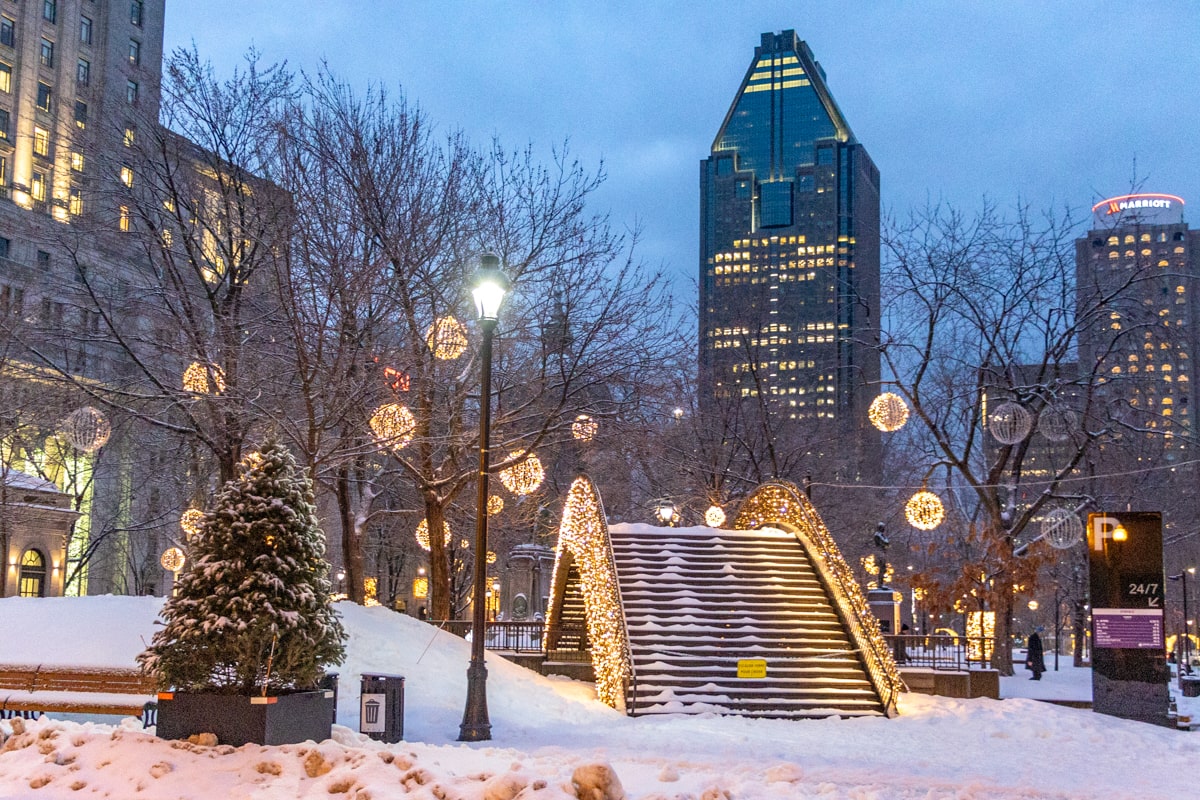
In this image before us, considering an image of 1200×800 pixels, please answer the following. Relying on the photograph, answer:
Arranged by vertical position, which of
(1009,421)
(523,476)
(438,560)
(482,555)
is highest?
(1009,421)

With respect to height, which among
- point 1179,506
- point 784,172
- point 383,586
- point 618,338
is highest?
point 784,172

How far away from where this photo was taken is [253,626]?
10945 mm

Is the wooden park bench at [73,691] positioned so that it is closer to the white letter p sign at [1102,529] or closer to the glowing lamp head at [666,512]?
the white letter p sign at [1102,529]

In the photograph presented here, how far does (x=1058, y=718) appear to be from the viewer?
19156mm

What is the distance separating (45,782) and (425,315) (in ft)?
51.3

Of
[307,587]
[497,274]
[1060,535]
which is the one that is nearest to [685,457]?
[1060,535]

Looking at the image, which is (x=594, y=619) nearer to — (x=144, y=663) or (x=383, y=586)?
(x=144, y=663)

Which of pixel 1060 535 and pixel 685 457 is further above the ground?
pixel 685 457

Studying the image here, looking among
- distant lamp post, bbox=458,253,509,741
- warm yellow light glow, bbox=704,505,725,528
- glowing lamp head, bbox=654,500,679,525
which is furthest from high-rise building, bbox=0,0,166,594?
warm yellow light glow, bbox=704,505,725,528

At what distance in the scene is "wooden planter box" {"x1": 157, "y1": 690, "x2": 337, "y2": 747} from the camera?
34.8ft

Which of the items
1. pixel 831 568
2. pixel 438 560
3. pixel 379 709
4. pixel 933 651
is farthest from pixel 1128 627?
pixel 379 709

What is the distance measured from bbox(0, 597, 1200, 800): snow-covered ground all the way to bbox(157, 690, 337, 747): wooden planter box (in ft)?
1.02

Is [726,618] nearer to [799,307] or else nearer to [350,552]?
[350,552]

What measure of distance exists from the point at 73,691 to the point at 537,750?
6.02 meters
